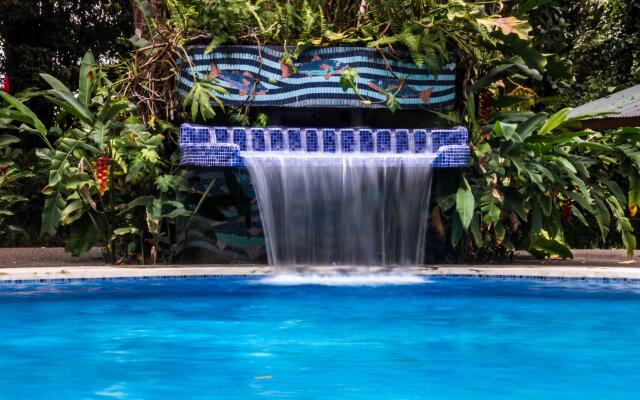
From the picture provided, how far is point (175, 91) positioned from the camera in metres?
13.3

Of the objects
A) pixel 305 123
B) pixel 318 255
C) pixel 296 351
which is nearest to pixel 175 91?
pixel 305 123

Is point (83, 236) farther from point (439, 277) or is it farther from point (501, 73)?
point (501, 73)

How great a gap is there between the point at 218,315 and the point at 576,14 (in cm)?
1967

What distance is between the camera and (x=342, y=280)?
1142 centimetres

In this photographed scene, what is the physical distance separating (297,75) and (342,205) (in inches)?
69.0

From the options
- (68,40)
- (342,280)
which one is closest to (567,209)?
(342,280)

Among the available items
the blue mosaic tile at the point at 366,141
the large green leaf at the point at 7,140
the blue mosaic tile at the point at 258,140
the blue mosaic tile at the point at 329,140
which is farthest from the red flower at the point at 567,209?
the large green leaf at the point at 7,140

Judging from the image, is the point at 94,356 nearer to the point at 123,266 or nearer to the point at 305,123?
the point at 123,266

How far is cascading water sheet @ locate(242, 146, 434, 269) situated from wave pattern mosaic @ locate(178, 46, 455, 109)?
998mm

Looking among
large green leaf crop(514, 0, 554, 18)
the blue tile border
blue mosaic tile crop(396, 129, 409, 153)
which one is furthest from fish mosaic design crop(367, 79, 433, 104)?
the blue tile border

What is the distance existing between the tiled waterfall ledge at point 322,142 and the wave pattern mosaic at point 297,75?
68 centimetres

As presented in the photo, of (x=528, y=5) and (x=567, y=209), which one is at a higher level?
(x=528, y=5)

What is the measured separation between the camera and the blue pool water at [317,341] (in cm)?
577

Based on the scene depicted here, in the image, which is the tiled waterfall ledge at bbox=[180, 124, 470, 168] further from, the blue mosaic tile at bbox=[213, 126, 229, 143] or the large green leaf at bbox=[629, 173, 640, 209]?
the large green leaf at bbox=[629, 173, 640, 209]
